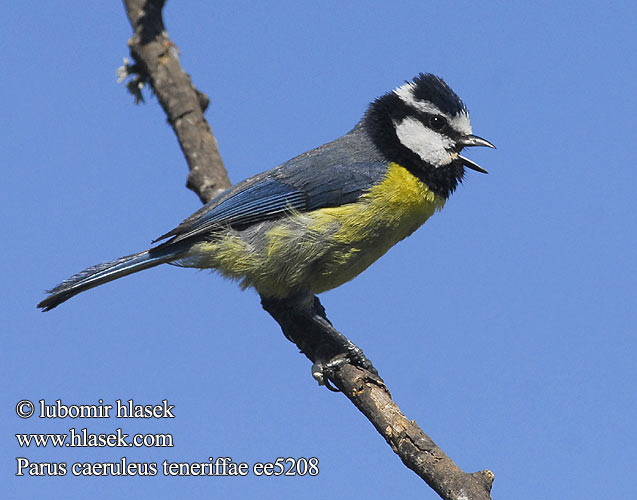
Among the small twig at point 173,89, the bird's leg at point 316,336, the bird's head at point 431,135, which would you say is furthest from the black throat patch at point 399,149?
the small twig at point 173,89

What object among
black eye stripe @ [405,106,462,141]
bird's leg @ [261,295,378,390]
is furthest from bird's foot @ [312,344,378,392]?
Result: black eye stripe @ [405,106,462,141]

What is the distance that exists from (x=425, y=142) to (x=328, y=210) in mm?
812

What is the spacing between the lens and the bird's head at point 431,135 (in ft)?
15.4

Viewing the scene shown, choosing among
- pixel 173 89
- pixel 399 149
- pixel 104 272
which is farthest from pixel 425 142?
pixel 173 89

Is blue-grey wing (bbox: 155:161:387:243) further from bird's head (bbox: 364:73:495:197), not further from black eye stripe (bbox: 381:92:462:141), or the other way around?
black eye stripe (bbox: 381:92:462:141)

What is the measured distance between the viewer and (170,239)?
461 centimetres

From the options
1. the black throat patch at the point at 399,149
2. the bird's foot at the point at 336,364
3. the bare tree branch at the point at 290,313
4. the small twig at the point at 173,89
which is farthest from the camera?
the small twig at the point at 173,89

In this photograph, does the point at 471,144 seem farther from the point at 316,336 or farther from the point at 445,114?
the point at 316,336

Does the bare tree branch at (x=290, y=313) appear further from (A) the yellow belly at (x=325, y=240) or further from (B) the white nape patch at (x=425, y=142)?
(B) the white nape patch at (x=425, y=142)

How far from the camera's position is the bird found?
4488mm

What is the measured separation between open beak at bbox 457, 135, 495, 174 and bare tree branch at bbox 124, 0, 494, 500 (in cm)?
139

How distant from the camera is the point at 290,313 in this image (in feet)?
16.2

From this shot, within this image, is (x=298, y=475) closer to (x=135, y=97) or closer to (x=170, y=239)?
(x=170, y=239)

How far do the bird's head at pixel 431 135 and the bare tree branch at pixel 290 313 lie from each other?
118 centimetres
